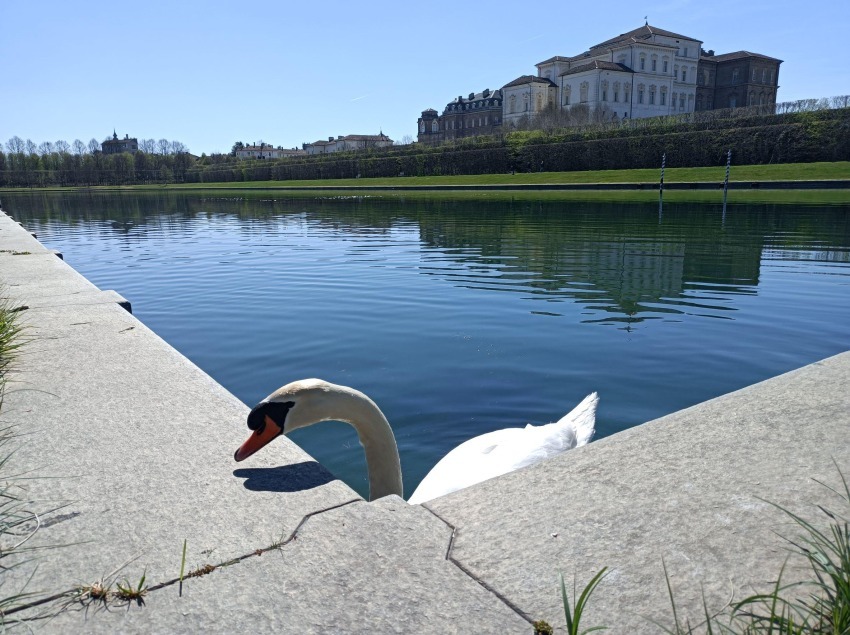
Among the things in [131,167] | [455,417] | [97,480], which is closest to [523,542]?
[97,480]

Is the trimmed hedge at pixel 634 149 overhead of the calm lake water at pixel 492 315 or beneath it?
overhead

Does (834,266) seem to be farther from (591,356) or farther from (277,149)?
(277,149)

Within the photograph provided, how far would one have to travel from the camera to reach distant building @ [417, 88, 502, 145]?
124 m

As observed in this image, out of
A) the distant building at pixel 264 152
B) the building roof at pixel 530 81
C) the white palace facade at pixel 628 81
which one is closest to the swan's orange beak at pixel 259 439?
the white palace facade at pixel 628 81

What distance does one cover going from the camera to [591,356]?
25.5 feet

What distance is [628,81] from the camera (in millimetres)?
99438

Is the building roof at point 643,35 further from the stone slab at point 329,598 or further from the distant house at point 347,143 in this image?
the stone slab at point 329,598

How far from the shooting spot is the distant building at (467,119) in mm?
124238

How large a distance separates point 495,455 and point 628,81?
108 meters

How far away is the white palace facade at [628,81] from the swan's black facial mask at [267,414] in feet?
317

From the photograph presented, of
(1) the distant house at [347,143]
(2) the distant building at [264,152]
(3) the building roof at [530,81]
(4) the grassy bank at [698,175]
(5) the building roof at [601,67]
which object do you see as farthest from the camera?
(2) the distant building at [264,152]

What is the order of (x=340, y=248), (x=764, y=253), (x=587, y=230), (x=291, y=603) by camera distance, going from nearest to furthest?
(x=291, y=603) < (x=764, y=253) < (x=340, y=248) < (x=587, y=230)

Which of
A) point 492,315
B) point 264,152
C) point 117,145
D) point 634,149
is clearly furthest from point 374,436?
point 117,145

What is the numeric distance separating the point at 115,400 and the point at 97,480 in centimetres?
114
